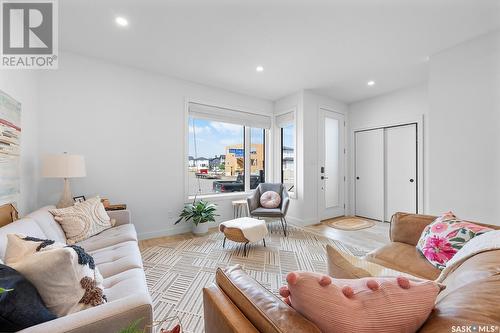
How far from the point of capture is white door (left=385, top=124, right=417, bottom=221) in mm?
3840

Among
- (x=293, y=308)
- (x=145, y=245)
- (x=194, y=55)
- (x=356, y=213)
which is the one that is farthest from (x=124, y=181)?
(x=356, y=213)

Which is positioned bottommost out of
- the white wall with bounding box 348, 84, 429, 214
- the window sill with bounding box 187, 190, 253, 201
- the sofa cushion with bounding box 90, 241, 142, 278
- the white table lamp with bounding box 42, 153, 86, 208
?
the sofa cushion with bounding box 90, 241, 142, 278

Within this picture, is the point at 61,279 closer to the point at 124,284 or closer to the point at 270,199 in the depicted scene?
the point at 124,284

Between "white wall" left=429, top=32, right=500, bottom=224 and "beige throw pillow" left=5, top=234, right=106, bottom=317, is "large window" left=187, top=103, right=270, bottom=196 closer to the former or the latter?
"beige throw pillow" left=5, top=234, right=106, bottom=317

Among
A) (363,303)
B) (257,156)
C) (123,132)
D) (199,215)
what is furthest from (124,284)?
(257,156)

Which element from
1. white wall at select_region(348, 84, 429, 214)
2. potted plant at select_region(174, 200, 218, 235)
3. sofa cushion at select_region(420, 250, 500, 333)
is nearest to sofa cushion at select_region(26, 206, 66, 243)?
potted plant at select_region(174, 200, 218, 235)

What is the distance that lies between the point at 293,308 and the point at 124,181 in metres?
3.13

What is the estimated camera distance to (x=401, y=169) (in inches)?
158

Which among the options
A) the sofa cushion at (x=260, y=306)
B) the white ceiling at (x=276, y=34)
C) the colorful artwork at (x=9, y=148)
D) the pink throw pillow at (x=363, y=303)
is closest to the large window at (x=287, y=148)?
the white ceiling at (x=276, y=34)

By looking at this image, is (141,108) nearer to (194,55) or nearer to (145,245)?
(194,55)

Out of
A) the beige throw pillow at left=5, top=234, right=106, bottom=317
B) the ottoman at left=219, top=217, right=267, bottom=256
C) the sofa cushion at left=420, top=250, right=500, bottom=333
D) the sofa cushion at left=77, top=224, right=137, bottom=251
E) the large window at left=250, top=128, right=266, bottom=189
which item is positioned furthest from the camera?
the large window at left=250, top=128, right=266, bottom=189

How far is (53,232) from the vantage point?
1.78 meters

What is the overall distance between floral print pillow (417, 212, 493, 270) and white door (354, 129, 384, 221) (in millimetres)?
2916

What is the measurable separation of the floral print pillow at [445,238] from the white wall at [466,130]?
50.9 inches
